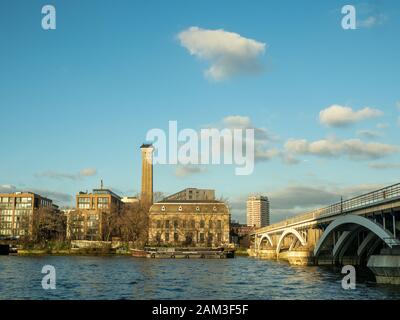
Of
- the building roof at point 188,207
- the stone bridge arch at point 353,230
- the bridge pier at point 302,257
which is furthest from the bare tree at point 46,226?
the stone bridge arch at point 353,230

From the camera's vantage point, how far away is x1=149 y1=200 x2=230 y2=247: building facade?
175625 mm

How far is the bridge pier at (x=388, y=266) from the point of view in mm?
46656

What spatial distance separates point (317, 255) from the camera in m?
90.2

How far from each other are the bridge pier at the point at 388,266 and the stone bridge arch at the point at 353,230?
2.65 m

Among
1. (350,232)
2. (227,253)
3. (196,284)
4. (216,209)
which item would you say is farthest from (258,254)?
(196,284)

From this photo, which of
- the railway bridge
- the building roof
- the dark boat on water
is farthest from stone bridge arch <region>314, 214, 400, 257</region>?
the building roof

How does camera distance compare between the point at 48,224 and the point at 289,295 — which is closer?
the point at 289,295

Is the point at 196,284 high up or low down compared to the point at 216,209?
down

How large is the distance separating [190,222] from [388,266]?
132 m

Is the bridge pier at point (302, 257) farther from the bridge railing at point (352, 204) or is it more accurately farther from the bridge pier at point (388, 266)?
the bridge pier at point (388, 266)

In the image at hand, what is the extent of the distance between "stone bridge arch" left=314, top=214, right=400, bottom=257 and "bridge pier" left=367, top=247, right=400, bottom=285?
265cm
